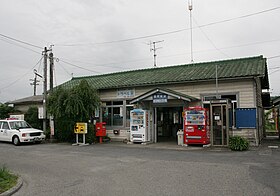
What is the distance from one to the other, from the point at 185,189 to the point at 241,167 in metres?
3.38

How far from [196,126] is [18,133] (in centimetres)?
1105

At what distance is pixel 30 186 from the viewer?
727 cm

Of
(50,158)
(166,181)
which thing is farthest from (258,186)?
(50,158)

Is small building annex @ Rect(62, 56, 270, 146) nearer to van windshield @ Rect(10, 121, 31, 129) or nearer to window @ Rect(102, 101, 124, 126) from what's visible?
window @ Rect(102, 101, 124, 126)

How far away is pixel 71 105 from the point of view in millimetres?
17453

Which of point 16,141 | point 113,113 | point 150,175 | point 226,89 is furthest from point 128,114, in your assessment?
point 150,175

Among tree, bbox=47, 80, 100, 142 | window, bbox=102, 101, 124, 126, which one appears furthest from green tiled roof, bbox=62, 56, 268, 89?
tree, bbox=47, 80, 100, 142

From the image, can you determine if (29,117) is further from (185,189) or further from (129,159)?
(185,189)

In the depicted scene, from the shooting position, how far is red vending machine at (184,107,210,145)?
14898 mm

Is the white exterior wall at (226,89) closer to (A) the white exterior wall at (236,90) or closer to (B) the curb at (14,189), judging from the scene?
(A) the white exterior wall at (236,90)

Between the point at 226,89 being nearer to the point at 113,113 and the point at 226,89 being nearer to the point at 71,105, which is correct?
the point at 113,113

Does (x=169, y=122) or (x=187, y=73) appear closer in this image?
(x=187, y=73)

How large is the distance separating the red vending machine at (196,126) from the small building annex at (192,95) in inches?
14.5

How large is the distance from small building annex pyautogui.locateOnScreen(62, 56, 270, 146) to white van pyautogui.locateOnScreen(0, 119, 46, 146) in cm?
456
